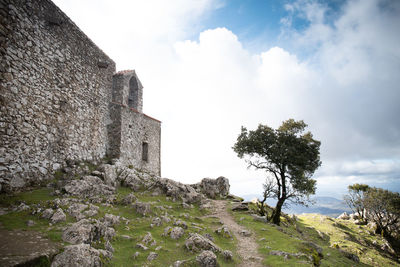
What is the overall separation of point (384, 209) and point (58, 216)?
64.1 meters

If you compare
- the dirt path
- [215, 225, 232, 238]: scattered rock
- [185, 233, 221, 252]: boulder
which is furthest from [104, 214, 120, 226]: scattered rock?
[215, 225, 232, 238]: scattered rock

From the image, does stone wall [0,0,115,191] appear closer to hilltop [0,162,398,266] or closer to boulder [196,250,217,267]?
hilltop [0,162,398,266]

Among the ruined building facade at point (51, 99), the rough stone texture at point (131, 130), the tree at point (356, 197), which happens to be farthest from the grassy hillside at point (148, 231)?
the tree at point (356, 197)

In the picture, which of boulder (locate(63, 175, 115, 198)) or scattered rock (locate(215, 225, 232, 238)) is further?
scattered rock (locate(215, 225, 232, 238))

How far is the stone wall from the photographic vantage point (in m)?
11.5

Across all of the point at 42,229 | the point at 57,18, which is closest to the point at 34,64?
the point at 57,18

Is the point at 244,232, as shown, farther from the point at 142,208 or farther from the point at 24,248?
the point at 24,248

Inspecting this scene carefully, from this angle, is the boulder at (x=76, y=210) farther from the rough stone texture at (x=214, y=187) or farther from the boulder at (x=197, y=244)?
the rough stone texture at (x=214, y=187)

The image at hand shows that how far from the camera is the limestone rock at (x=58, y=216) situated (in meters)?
9.01

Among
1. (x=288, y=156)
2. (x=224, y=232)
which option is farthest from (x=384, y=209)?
(x=224, y=232)

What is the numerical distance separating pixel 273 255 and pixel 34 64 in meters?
A: 19.6

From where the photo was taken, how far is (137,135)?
25.4m

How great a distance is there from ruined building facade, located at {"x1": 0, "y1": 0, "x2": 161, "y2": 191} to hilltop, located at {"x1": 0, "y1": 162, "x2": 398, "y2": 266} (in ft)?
5.76

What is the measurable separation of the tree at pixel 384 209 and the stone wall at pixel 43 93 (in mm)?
60631
